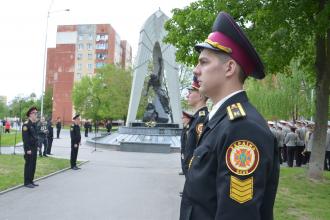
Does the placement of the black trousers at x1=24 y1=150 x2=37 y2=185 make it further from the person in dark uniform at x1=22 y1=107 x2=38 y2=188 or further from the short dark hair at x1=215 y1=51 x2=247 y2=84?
the short dark hair at x1=215 y1=51 x2=247 y2=84

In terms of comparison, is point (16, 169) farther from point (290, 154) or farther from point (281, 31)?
point (290, 154)

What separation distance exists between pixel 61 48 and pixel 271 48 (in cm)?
8753

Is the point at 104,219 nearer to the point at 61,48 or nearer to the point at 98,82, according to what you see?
the point at 98,82

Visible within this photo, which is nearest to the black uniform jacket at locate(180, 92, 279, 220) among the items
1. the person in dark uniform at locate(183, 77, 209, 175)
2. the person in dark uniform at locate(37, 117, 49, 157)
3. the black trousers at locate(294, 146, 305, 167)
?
the person in dark uniform at locate(183, 77, 209, 175)

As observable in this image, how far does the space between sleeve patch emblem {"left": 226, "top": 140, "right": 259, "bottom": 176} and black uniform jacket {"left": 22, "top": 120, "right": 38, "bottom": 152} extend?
32.3 feet

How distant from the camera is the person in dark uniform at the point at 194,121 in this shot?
17.4 feet

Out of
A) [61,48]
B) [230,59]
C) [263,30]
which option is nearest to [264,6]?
[263,30]

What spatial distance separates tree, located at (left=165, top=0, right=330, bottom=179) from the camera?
1174 centimetres

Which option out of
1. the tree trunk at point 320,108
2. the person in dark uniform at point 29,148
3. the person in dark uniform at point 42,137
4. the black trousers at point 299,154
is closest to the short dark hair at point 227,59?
the person in dark uniform at point 29,148

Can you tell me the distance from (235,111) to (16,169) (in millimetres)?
12629

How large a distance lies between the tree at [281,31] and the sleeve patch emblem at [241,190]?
33.8ft

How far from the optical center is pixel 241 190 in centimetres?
188

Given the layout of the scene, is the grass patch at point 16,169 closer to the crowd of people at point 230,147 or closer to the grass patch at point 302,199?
the grass patch at point 302,199

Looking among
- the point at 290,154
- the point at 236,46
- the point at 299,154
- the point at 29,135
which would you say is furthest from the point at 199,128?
the point at 299,154
